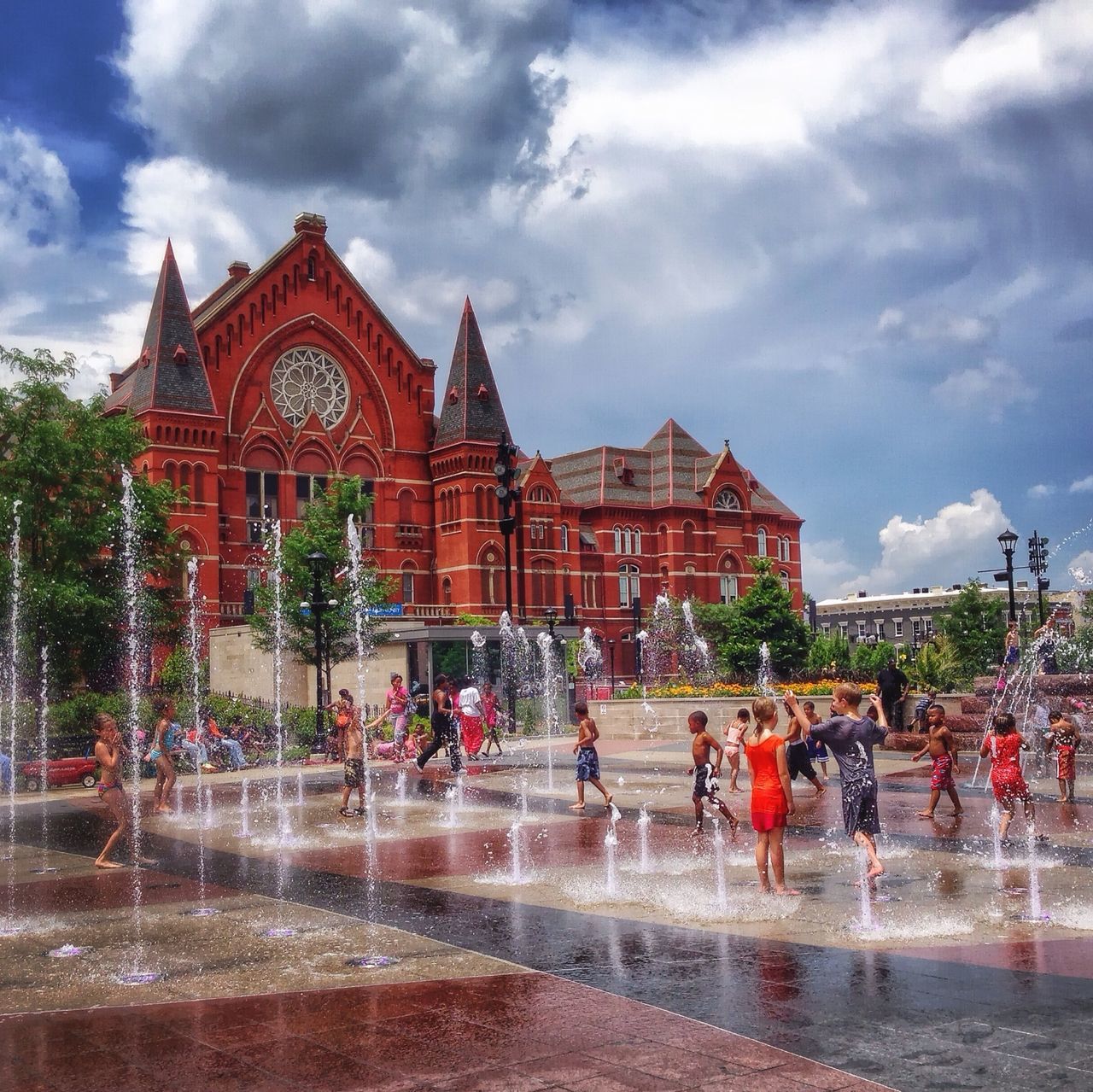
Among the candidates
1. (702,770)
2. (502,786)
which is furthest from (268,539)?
(702,770)

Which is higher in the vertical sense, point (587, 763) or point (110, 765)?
point (110, 765)

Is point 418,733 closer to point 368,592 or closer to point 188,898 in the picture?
point 368,592

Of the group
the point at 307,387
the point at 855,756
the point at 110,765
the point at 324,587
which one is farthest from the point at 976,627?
the point at 855,756

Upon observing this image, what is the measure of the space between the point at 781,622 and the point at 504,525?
3795cm

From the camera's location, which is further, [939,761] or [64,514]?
[64,514]

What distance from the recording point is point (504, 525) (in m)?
26.1

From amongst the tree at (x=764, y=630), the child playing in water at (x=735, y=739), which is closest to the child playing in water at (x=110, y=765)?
the child playing in water at (x=735, y=739)

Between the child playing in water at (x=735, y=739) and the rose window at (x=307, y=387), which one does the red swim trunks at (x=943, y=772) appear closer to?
the child playing in water at (x=735, y=739)

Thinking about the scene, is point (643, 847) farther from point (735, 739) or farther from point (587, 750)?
point (735, 739)

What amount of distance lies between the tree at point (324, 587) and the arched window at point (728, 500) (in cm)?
3313

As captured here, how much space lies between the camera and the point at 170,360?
181 feet

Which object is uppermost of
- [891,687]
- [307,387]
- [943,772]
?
[307,387]

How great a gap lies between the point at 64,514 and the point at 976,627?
2322 inches

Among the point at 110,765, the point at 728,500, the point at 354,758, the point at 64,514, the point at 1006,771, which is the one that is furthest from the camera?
the point at 728,500
